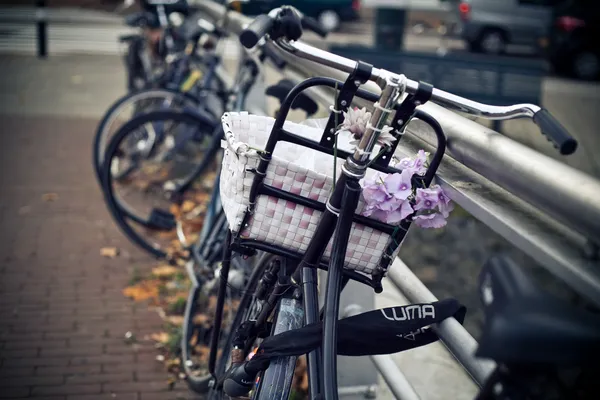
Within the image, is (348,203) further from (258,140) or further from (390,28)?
(390,28)

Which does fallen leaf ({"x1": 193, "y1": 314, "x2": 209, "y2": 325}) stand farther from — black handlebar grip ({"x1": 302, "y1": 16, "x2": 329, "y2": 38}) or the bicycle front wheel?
black handlebar grip ({"x1": 302, "y1": 16, "x2": 329, "y2": 38})

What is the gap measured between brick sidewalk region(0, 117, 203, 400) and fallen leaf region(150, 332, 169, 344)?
0.06m

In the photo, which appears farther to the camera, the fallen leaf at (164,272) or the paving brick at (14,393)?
the fallen leaf at (164,272)

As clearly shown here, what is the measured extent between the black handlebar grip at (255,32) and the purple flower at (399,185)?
0.51 metres

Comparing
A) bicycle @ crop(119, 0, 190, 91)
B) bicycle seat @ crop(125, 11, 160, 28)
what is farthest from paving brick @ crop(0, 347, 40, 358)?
bicycle seat @ crop(125, 11, 160, 28)

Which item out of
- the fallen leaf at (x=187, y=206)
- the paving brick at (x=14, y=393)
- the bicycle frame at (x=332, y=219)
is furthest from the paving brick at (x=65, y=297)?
the bicycle frame at (x=332, y=219)

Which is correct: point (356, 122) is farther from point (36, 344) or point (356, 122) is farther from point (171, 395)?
point (36, 344)

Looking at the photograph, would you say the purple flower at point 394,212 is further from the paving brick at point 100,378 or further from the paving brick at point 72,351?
the paving brick at point 72,351

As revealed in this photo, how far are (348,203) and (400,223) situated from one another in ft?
0.65

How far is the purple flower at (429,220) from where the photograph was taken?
1970 mm

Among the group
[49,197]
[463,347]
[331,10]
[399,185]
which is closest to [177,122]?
[49,197]

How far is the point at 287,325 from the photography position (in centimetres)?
214

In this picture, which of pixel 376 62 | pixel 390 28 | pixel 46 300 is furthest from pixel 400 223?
pixel 390 28

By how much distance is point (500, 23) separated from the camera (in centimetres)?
1836
